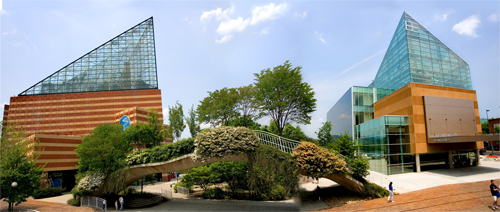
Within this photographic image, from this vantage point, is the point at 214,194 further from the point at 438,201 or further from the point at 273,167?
the point at 438,201

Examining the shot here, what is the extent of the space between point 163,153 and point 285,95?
1128 centimetres

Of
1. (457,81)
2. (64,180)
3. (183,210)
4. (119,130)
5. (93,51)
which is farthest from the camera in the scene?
(93,51)

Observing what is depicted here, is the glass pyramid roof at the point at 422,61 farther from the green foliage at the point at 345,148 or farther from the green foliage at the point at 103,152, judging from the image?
the green foliage at the point at 103,152

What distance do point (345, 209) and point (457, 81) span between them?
26.4m

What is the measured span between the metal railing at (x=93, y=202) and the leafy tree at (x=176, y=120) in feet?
51.9

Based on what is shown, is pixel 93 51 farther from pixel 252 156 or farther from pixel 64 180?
pixel 252 156

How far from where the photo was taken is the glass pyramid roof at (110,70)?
1817 inches

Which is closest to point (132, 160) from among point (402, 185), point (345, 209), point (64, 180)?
point (345, 209)

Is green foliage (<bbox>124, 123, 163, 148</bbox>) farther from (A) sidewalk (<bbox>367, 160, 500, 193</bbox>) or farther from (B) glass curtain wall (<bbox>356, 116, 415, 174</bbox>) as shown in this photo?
(B) glass curtain wall (<bbox>356, 116, 415, 174</bbox>)

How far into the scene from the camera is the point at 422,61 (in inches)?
1222

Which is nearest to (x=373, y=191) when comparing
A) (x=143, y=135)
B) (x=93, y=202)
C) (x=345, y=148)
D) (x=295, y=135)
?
(x=345, y=148)

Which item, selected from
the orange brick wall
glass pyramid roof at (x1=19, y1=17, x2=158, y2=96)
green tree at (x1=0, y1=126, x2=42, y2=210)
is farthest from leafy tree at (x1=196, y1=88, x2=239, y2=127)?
glass pyramid roof at (x1=19, y1=17, x2=158, y2=96)

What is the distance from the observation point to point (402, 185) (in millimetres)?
21469

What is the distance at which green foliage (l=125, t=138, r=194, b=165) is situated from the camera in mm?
19891
